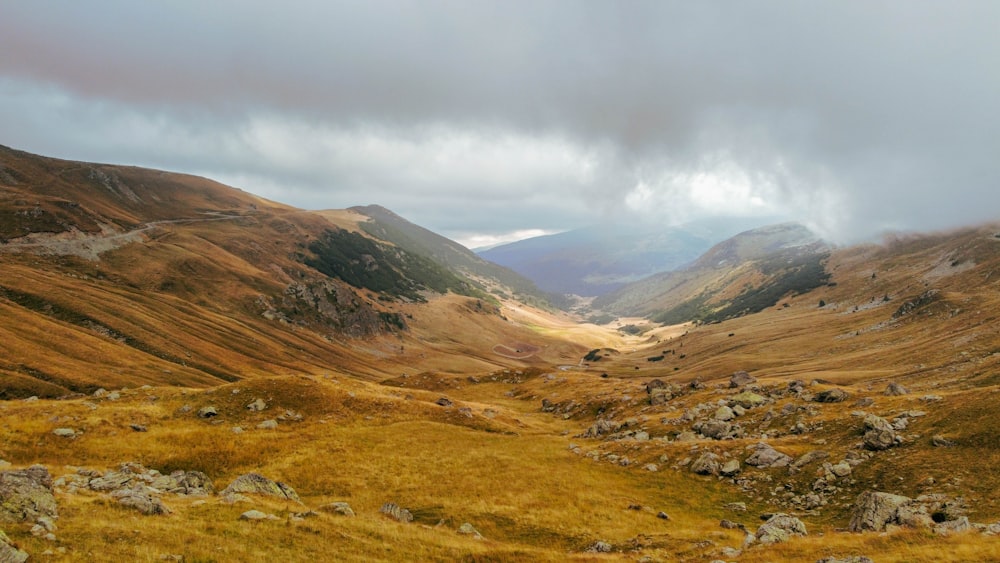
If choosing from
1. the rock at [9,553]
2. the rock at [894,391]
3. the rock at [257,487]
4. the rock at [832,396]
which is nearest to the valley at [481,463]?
the rock at [9,553]

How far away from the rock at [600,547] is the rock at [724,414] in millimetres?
33779

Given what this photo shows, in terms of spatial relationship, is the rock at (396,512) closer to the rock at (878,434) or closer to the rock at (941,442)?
the rock at (878,434)

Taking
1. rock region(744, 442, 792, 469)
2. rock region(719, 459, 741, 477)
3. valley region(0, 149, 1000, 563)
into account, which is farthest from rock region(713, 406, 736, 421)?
rock region(719, 459, 741, 477)

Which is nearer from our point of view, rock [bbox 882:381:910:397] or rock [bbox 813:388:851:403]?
rock [bbox 882:381:910:397]

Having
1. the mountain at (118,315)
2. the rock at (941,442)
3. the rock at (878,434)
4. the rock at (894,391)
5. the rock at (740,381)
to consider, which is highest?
the rock at (894,391)

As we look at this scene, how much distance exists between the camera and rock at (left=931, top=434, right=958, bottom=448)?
35.3m

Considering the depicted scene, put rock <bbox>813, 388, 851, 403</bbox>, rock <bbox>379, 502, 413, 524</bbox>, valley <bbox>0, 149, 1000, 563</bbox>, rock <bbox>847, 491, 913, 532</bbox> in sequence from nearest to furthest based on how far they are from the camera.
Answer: valley <bbox>0, 149, 1000, 563</bbox>
rock <bbox>847, 491, 913, 532</bbox>
rock <bbox>379, 502, 413, 524</bbox>
rock <bbox>813, 388, 851, 403</bbox>

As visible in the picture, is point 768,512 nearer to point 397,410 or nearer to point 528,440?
point 528,440

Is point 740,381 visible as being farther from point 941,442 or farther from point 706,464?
point 941,442

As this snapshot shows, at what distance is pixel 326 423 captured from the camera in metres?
57.3

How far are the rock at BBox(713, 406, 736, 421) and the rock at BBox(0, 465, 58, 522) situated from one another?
60435 millimetres

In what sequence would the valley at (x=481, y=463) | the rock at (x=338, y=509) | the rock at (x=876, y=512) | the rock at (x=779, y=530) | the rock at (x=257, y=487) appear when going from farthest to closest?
the rock at (x=257, y=487) → the rock at (x=338, y=509) → the rock at (x=876, y=512) → the rock at (x=779, y=530) → the valley at (x=481, y=463)

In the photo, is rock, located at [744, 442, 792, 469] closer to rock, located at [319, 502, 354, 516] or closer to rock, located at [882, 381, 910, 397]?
rock, located at [882, 381, 910, 397]

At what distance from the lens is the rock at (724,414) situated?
56750 millimetres
